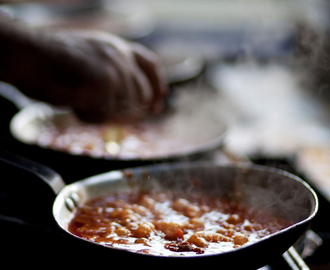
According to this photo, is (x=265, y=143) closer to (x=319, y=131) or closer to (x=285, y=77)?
(x=319, y=131)

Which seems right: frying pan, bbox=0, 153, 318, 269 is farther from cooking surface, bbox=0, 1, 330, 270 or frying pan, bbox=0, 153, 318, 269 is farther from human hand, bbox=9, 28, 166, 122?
human hand, bbox=9, 28, 166, 122

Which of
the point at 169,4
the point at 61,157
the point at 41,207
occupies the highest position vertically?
the point at 41,207

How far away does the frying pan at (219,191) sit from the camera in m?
0.75

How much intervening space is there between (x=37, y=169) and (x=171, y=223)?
39cm

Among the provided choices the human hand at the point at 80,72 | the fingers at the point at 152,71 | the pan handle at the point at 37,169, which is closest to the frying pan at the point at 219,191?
the pan handle at the point at 37,169

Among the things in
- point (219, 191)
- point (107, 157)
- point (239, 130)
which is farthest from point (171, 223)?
point (239, 130)

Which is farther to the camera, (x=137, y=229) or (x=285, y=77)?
(x=285, y=77)

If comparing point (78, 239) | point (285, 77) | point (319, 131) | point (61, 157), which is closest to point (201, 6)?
point (285, 77)

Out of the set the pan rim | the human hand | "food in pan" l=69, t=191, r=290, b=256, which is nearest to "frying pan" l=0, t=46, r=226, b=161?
the pan rim

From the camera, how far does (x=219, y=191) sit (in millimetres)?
1215

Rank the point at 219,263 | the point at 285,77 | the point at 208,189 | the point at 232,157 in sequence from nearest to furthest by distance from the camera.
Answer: the point at 219,263
the point at 208,189
the point at 232,157
the point at 285,77

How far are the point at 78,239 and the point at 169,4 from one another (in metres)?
9.15

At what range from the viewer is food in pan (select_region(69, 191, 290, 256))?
2.91 feet

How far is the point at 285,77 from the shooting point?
15.2 ft
